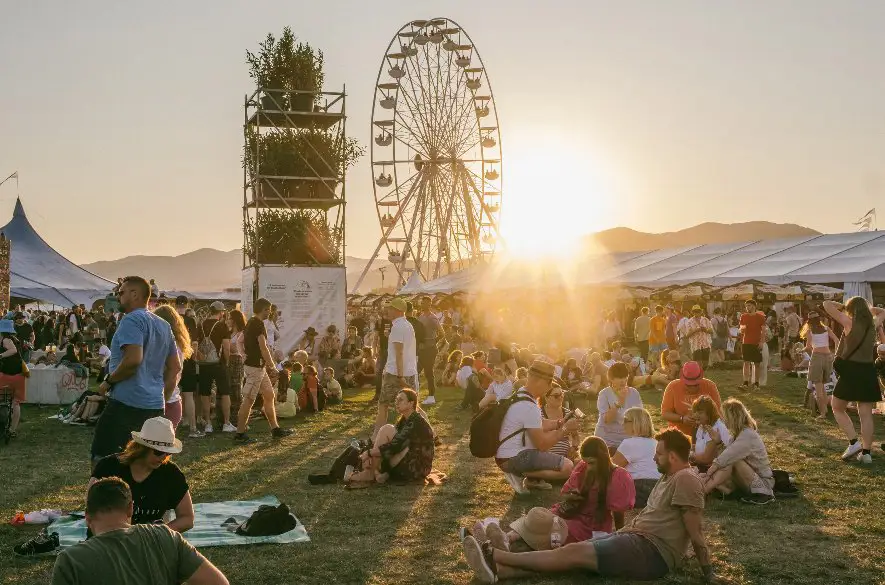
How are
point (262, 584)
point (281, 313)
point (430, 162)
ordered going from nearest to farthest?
point (262, 584) → point (281, 313) → point (430, 162)

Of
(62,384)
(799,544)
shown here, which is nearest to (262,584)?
(799,544)

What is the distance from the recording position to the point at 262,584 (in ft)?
19.4

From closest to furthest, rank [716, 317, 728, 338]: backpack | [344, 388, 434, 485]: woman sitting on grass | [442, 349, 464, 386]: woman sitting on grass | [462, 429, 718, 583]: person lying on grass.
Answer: [462, 429, 718, 583]: person lying on grass < [344, 388, 434, 485]: woman sitting on grass < [442, 349, 464, 386]: woman sitting on grass < [716, 317, 728, 338]: backpack

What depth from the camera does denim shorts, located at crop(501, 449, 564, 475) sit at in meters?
8.64

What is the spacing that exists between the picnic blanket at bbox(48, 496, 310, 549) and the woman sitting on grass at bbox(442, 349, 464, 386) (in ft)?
42.4

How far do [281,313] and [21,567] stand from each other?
1645 cm

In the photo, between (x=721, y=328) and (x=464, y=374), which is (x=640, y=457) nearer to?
(x=464, y=374)

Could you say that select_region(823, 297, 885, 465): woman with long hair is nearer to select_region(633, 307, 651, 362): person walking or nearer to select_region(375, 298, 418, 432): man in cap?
select_region(375, 298, 418, 432): man in cap

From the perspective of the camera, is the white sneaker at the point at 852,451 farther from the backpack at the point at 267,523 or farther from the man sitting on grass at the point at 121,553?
the man sitting on grass at the point at 121,553

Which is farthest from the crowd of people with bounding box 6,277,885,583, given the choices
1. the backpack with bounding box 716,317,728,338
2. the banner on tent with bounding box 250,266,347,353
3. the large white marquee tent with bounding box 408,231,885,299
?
the large white marquee tent with bounding box 408,231,885,299

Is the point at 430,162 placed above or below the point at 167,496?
above

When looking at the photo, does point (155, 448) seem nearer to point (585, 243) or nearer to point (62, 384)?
point (62, 384)

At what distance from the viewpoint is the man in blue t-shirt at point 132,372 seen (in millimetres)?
5953

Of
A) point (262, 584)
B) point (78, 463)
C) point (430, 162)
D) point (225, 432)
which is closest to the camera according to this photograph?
point (262, 584)
